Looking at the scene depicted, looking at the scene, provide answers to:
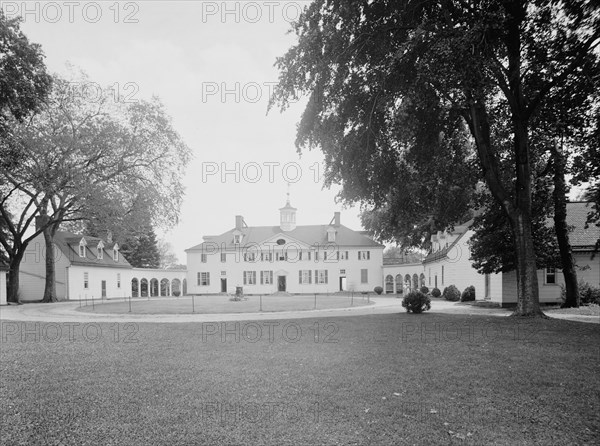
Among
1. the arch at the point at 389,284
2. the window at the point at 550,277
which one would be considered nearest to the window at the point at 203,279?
the arch at the point at 389,284

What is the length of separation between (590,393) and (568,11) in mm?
11347

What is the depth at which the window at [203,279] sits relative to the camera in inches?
2149

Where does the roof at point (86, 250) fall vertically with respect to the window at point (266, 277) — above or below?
above

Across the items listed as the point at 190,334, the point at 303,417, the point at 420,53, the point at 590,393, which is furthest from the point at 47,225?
the point at 590,393

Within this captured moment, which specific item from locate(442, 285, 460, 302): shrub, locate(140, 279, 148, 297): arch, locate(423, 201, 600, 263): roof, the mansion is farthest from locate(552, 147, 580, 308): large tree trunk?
locate(140, 279, 148, 297): arch

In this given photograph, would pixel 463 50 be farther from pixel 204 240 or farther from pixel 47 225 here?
pixel 204 240

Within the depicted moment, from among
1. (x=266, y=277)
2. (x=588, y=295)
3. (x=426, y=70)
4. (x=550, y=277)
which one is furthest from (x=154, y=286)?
(x=426, y=70)

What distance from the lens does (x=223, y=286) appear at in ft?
178

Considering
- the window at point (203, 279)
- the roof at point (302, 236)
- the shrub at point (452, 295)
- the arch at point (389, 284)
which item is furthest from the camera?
the window at point (203, 279)

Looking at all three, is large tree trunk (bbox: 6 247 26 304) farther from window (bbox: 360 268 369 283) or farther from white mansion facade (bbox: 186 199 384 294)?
window (bbox: 360 268 369 283)

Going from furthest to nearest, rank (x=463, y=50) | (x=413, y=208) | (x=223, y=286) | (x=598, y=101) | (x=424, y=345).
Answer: (x=223, y=286) → (x=413, y=208) → (x=598, y=101) → (x=463, y=50) → (x=424, y=345)

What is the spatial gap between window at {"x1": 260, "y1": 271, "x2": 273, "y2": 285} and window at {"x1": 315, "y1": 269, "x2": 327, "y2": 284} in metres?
5.74

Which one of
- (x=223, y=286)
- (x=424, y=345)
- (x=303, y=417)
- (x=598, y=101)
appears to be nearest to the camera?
(x=303, y=417)

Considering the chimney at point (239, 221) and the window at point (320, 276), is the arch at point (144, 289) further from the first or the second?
the window at point (320, 276)
